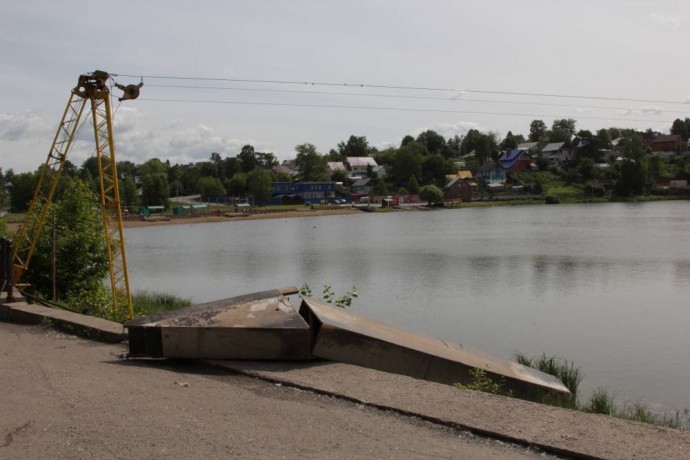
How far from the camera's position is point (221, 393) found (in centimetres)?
723

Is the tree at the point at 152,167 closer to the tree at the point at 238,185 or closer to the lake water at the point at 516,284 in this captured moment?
the tree at the point at 238,185

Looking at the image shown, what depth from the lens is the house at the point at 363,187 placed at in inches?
6476

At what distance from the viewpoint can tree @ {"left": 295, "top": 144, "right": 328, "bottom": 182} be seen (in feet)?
561

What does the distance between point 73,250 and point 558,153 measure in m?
168

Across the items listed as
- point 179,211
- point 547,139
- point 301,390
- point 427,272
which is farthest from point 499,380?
point 547,139

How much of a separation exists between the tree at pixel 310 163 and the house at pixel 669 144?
91.0 m

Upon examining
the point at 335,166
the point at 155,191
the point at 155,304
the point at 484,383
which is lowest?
the point at 155,304

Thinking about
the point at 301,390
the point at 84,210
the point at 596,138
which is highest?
the point at 596,138

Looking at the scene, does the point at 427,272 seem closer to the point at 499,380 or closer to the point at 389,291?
the point at 389,291

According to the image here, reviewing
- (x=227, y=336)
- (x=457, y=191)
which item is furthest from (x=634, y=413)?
(x=457, y=191)

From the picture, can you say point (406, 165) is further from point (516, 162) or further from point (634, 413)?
point (634, 413)

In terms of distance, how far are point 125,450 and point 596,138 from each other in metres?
173

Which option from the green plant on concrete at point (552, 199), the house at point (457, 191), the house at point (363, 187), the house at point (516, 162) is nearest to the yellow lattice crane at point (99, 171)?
the green plant on concrete at point (552, 199)

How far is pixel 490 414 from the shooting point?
6496 millimetres
